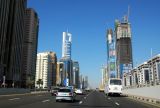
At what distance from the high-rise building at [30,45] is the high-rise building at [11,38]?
13605mm

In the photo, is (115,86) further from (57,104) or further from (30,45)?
(30,45)

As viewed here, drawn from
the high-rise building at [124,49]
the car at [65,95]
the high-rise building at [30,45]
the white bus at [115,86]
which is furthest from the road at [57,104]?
the high-rise building at [30,45]

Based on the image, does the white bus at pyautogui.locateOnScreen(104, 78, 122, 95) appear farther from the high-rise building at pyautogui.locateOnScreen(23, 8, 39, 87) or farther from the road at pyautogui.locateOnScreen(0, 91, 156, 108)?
the high-rise building at pyautogui.locateOnScreen(23, 8, 39, 87)

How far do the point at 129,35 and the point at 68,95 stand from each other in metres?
167

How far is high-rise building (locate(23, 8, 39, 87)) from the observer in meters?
172

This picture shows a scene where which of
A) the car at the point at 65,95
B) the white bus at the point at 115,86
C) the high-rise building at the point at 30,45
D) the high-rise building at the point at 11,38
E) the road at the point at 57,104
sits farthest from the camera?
the high-rise building at the point at 30,45

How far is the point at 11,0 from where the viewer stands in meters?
138

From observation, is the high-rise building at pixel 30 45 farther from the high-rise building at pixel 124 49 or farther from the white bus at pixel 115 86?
the white bus at pixel 115 86

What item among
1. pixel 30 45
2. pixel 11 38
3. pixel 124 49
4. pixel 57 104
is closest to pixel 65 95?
pixel 57 104

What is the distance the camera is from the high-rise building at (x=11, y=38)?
128 meters

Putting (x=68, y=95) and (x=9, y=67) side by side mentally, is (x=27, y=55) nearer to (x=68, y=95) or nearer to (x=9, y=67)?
(x=9, y=67)

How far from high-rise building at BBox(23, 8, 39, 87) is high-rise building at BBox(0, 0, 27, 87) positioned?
536 inches

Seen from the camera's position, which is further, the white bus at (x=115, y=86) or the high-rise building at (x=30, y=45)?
the high-rise building at (x=30, y=45)

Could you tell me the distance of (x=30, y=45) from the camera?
171 metres
